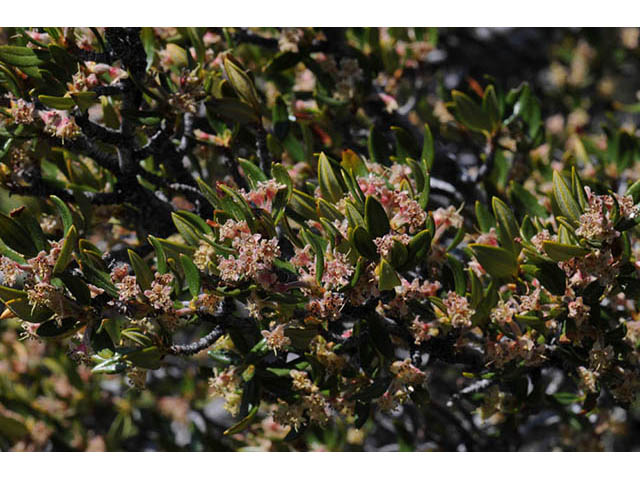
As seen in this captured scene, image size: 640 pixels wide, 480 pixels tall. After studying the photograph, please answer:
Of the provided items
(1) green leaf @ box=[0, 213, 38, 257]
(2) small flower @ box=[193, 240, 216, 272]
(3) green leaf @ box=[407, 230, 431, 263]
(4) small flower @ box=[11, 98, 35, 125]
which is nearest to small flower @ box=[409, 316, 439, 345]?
(3) green leaf @ box=[407, 230, 431, 263]

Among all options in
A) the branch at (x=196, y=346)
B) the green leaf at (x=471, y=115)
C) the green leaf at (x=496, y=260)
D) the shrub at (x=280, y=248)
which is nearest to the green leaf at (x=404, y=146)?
the shrub at (x=280, y=248)

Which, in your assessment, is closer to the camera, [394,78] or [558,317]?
[558,317]

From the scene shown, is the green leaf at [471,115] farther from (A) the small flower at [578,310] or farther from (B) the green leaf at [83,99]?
(B) the green leaf at [83,99]

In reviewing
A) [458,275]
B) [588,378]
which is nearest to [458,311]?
[458,275]

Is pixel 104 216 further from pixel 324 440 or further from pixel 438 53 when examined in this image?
pixel 438 53

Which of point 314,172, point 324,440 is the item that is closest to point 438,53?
point 314,172

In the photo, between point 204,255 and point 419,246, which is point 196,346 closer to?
point 204,255
